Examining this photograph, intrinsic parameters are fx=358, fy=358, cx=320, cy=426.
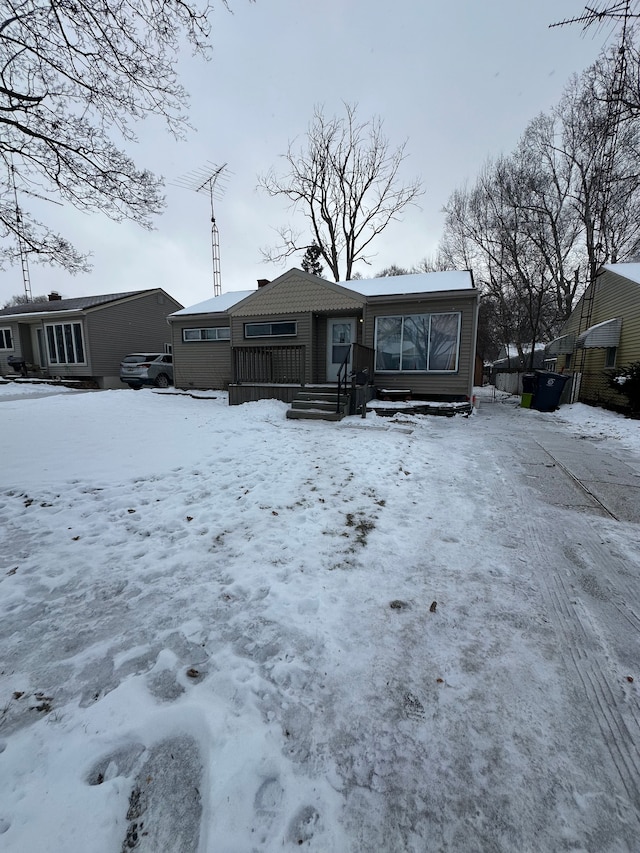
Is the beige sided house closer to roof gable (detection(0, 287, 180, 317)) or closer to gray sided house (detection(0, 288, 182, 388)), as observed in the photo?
gray sided house (detection(0, 288, 182, 388))

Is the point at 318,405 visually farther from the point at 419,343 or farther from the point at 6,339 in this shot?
the point at 6,339

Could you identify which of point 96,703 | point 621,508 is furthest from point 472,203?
point 96,703

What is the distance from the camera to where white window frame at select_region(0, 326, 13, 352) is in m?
19.1

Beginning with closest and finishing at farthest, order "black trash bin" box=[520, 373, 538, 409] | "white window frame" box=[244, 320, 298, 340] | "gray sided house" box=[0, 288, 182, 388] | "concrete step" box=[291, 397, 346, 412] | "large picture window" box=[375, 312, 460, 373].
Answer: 1. "concrete step" box=[291, 397, 346, 412]
2. "large picture window" box=[375, 312, 460, 373]
3. "white window frame" box=[244, 320, 298, 340]
4. "black trash bin" box=[520, 373, 538, 409]
5. "gray sided house" box=[0, 288, 182, 388]

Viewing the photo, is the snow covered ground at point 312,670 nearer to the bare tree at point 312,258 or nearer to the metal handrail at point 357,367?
the metal handrail at point 357,367

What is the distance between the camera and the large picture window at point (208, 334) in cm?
1384

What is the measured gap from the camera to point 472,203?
22156 millimetres

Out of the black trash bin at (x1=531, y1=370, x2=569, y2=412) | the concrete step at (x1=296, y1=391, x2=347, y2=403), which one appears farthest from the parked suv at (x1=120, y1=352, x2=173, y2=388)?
the black trash bin at (x1=531, y1=370, x2=569, y2=412)

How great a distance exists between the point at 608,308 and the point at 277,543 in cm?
1512

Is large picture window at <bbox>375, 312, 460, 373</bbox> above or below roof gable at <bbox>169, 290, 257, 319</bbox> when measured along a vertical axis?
below

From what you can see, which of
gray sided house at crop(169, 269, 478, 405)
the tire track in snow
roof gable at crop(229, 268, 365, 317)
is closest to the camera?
the tire track in snow

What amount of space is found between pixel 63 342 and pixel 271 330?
503 inches

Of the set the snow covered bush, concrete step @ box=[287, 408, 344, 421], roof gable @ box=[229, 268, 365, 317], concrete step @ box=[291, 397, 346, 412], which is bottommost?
concrete step @ box=[287, 408, 344, 421]

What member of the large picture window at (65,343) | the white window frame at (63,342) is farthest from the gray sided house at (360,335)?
the large picture window at (65,343)
